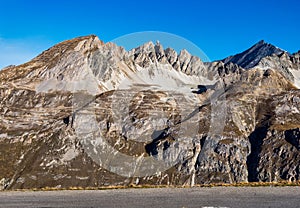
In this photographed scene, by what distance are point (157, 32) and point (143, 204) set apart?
1213 inches

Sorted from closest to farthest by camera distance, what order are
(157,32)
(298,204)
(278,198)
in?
1. (298,204)
2. (278,198)
3. (157,32)

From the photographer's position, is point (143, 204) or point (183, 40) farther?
point (183, 40)

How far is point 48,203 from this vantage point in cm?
4134

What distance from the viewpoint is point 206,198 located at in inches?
1608

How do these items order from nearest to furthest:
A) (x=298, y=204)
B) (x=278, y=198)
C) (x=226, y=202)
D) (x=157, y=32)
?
(x=298, y=204) → (x=226, y=202) → (x=278, y=198) → (x=157, y=32)

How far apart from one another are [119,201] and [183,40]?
31.9m

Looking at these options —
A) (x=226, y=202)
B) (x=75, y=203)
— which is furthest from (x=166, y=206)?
(x=75, y=203)

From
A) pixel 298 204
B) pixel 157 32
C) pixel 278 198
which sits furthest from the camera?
pixel 157 32

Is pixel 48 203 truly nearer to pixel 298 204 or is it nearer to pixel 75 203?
pixel 75 203

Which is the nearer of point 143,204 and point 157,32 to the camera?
point 143,204

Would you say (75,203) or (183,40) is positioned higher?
(183,40)

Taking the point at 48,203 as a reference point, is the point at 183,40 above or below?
above

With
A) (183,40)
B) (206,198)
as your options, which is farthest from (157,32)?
(206,198)

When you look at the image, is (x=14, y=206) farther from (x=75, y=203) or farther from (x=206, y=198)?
(x=206, y=198)
